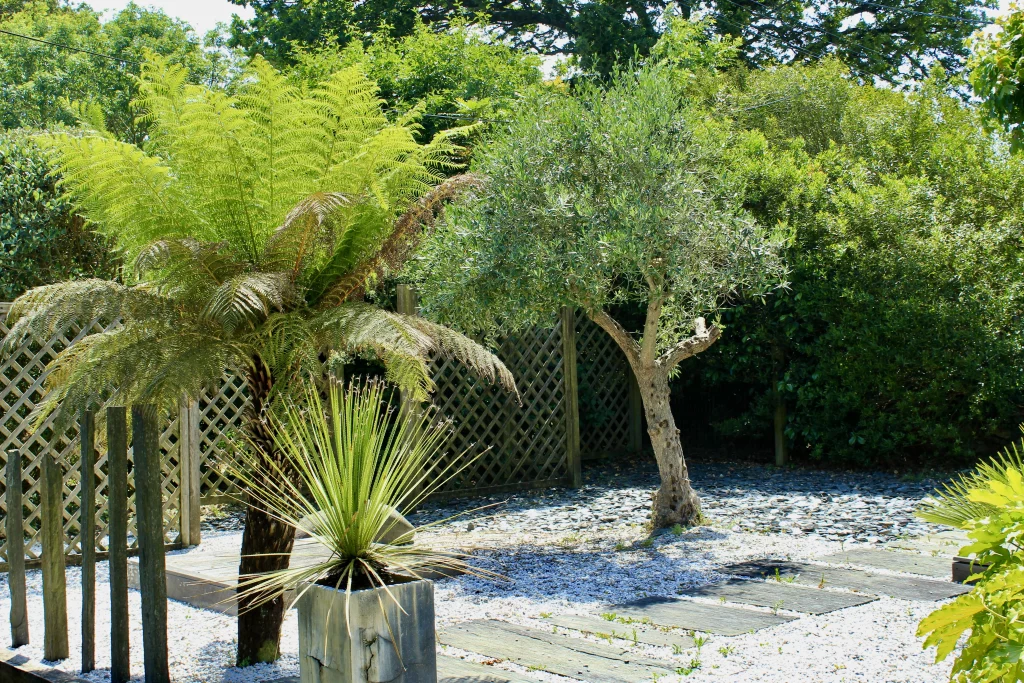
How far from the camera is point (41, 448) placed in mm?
6270

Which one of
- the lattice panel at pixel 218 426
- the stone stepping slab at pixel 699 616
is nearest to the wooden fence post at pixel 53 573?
the stone stepping slab at pixel 699 616

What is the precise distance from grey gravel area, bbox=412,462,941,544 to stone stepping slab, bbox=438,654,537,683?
270cm

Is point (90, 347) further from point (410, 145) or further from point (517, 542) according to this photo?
point (517, 542)

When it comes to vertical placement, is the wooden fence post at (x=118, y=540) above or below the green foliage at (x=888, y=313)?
below

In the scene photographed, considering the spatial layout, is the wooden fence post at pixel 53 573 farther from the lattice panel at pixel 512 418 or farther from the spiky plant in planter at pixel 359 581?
the lattice panel at pixel 512 418

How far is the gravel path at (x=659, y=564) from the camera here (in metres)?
3.65

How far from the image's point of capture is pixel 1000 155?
31.5 feet

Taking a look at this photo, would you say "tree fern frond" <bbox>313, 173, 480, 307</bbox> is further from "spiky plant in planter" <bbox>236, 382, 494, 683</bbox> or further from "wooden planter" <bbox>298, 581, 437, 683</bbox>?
"wooden planter" <bbox>298, 581, 437, 683</bbox>

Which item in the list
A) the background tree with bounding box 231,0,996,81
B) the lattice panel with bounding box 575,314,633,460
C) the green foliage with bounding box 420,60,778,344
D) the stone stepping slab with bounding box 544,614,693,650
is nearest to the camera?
the stone stepping slab with bounding box 544,614,693,650

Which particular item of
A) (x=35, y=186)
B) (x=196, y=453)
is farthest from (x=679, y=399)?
(x=35, y=186)

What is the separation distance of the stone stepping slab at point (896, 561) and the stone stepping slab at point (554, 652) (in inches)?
85.8

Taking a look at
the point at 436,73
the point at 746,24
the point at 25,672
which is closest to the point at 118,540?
the point at 25,672

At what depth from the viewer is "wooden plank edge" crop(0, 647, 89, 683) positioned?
3.61 metres

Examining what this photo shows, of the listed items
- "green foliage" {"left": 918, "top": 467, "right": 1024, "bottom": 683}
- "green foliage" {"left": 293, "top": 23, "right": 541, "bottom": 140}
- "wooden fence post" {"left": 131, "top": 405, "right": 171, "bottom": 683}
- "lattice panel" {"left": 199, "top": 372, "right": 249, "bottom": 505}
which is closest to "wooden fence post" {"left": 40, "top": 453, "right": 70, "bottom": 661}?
"wooden fence post" {"left": 131, "top": 405, "right": 171, "bottom": 683}
